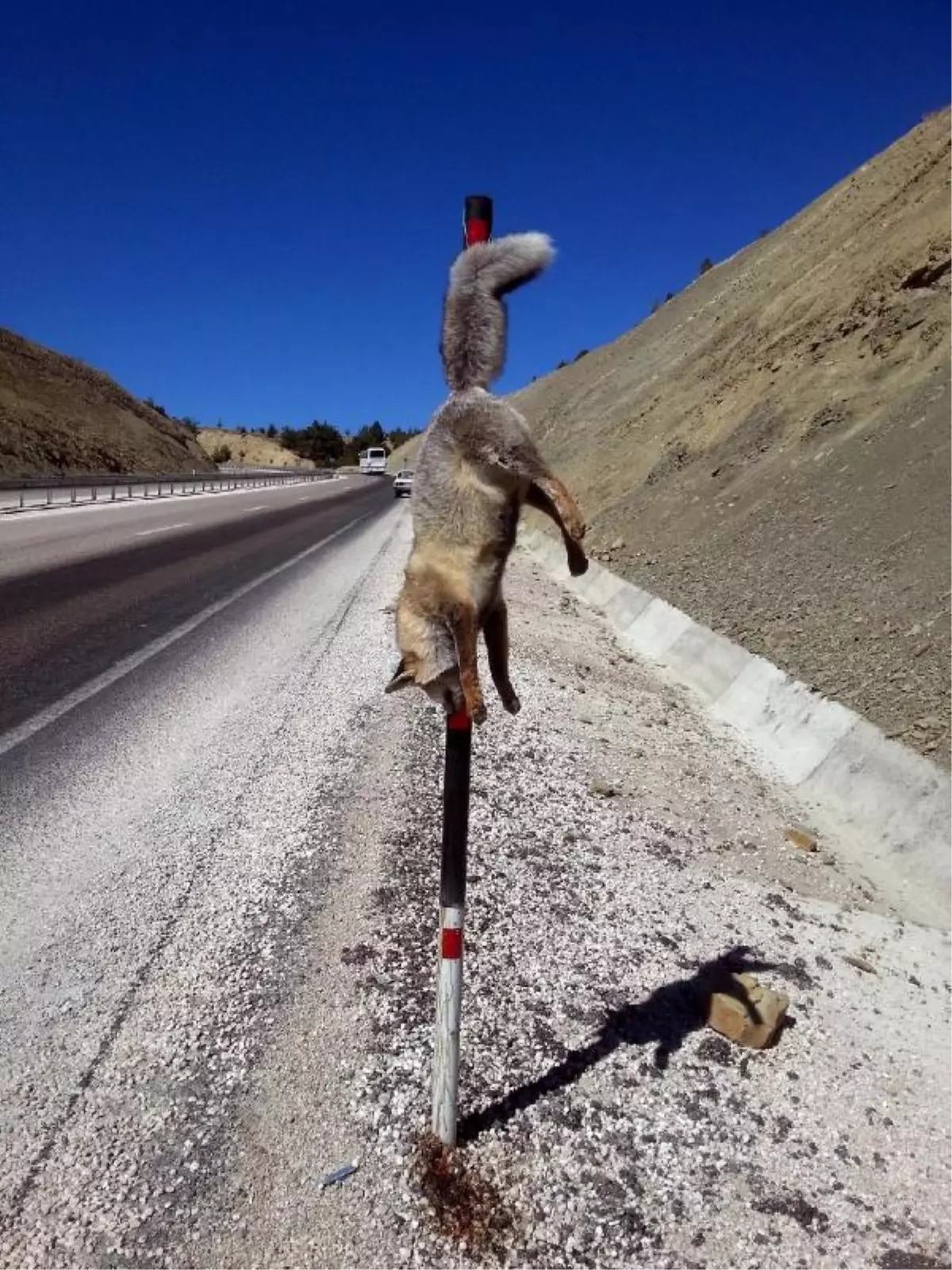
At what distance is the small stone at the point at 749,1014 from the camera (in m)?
3.57

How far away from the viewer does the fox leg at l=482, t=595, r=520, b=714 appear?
2479mm

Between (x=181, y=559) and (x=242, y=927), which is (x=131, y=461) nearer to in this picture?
(x=181, y=559)

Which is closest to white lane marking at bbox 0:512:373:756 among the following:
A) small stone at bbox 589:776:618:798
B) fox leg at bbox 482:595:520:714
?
small stone at bbox 589:776:618:798

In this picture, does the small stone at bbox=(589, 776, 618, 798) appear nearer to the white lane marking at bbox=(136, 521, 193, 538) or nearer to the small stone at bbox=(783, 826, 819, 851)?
the small stone at bbox=(783, 826, 819, 851)

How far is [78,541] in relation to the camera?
736 inches

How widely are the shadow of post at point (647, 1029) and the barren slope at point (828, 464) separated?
2677 millimetres

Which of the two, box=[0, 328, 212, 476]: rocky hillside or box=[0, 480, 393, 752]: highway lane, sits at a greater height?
box=[0, 328, 212, 476]: rocky hillside

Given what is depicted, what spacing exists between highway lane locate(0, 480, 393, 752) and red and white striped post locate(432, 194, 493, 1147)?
15.3 feet

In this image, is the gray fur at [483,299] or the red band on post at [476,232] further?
the red band on post at [476,232]

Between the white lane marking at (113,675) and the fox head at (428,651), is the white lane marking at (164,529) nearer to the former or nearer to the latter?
the white lane marking at (113,675)

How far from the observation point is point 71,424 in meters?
53.1

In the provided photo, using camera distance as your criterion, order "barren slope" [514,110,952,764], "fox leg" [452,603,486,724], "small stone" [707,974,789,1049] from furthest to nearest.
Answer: "barren slope" [514,110,952,764]
"small stone" [707,974,789,1049]
"fox leg" [452,603,486,724]

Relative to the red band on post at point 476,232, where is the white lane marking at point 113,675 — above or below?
below

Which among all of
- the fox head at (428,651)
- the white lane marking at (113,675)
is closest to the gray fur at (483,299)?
the fox head at (428,651)
